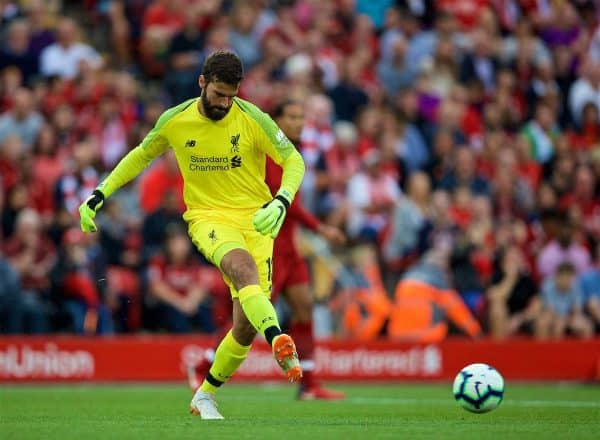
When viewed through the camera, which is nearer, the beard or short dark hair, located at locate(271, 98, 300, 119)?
the beard

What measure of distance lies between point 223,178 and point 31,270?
7.23 meters

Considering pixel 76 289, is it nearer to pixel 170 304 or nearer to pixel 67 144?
pixel 170 304

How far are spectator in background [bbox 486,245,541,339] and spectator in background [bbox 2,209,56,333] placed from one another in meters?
5.91

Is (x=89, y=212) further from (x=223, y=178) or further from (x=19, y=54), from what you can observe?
(x=19, y=54)

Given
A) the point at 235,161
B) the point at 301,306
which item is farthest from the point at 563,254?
the point at 235,161

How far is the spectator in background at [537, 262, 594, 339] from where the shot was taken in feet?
59.3

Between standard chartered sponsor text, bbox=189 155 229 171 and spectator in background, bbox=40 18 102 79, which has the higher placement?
spectator in background, bbox=40 18 102 79

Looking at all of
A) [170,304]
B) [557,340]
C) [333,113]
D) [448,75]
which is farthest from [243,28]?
[557,340]

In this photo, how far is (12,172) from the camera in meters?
17.8

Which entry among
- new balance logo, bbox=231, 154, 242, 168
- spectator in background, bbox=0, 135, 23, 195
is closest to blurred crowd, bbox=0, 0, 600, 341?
spectator in background, bbox=0, 135, 23, 195

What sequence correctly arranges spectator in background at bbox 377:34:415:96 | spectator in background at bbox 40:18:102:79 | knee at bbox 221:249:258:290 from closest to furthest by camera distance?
knee at bbox 221:249:258:290
spectator in background at bbox 40:18:102:79
spectator in background at bbox 377:34:415:96

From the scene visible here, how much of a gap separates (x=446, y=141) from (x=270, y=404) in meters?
8.38

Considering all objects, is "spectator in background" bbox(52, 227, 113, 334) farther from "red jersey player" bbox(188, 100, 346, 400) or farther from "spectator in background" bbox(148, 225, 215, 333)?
"red jersey player" bbox(188, 100, 346, 400)

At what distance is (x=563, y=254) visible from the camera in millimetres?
19016
